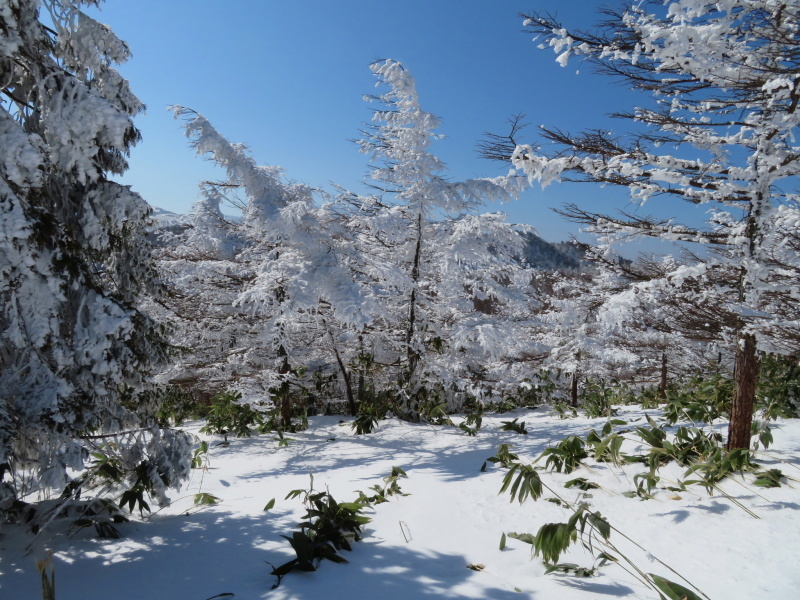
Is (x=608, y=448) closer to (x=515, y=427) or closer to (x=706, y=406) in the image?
(x=706, y=406)

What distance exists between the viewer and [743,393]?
4.34 metres

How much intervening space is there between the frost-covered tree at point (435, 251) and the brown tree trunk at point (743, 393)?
3593mm

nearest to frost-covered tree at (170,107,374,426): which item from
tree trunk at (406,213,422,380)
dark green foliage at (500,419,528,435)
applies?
tree trunk at (406,213,422,380)

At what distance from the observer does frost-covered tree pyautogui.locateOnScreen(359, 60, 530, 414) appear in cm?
761

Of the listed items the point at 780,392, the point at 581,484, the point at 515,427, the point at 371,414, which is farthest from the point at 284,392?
the point at 780,392

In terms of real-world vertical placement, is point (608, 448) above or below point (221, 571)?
above

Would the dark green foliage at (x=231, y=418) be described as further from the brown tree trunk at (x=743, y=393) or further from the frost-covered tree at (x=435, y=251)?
the brown tree trunk at (x=743, y=393)

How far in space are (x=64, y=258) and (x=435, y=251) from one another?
642cm

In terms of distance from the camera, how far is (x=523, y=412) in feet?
36.4

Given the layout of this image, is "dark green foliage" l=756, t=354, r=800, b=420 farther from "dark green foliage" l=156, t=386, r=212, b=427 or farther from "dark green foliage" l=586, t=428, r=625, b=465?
"dark green foliage" l=156, t=386, r=212, b=427

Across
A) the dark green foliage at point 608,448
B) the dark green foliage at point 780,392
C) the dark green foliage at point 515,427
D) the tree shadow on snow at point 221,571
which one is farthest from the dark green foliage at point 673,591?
the dark green foliage at point 515,427

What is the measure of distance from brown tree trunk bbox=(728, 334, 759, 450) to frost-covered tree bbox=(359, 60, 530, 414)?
141 inches

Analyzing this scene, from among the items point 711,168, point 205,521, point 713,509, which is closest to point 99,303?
point 205,521

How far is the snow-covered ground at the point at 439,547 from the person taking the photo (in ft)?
9.04
